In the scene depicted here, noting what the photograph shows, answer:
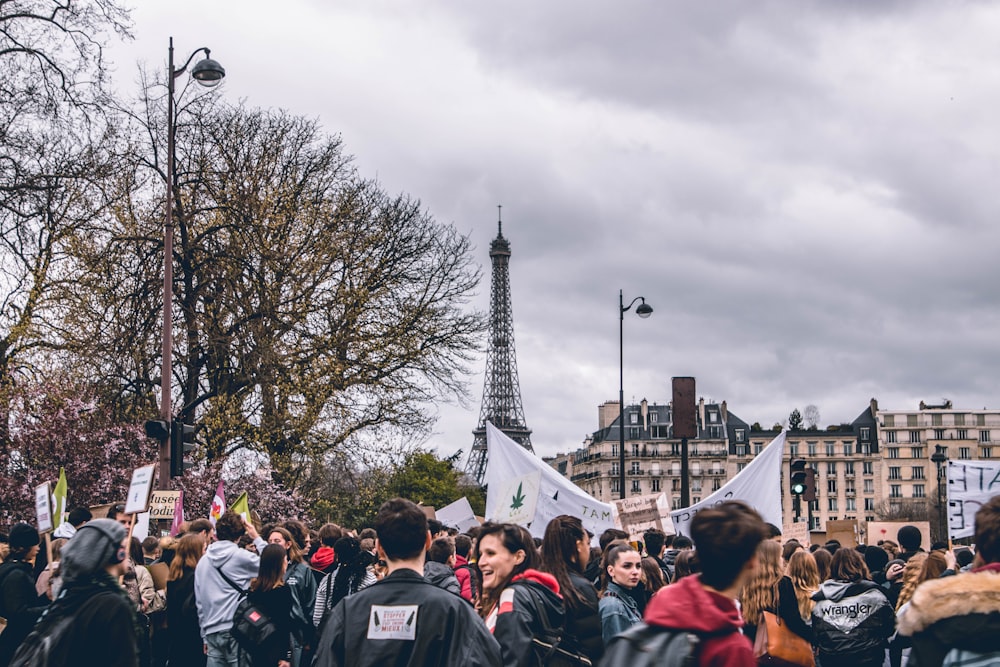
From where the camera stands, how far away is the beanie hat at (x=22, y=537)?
887 cm

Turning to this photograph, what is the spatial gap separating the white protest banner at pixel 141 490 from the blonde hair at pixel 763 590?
552 centimetres

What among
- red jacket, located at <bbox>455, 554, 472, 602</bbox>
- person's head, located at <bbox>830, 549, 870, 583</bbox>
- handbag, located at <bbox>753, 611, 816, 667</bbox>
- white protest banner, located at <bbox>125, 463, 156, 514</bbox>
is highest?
white protest banner, located at <bbox>125, 463, 156, 514</bbox>

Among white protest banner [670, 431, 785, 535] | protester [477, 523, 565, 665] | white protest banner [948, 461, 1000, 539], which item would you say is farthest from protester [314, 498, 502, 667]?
white protest banner [670, 431, 785, 535]

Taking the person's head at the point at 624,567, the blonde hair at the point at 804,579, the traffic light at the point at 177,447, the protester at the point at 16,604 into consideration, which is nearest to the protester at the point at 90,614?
the person's head at the point at 624,567

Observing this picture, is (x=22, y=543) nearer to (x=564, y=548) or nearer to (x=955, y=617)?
(x=564, y=548)

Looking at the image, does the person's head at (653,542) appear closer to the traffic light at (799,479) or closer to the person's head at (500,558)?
the person's head at (500,558)

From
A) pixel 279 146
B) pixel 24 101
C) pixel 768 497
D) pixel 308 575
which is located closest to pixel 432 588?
pixel 308 575

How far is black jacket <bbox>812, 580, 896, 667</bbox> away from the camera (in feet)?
26.6

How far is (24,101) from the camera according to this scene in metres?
17.9

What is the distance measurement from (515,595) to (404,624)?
895 mm

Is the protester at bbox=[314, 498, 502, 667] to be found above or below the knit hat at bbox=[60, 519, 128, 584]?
below

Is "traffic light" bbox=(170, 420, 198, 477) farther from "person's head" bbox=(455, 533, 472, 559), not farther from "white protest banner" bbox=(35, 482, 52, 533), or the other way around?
"person's head" bbox=(455, 533, 472, 559)

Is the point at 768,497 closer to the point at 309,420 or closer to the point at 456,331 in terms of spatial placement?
the point at 309,420

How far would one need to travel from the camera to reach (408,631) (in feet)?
16.5
